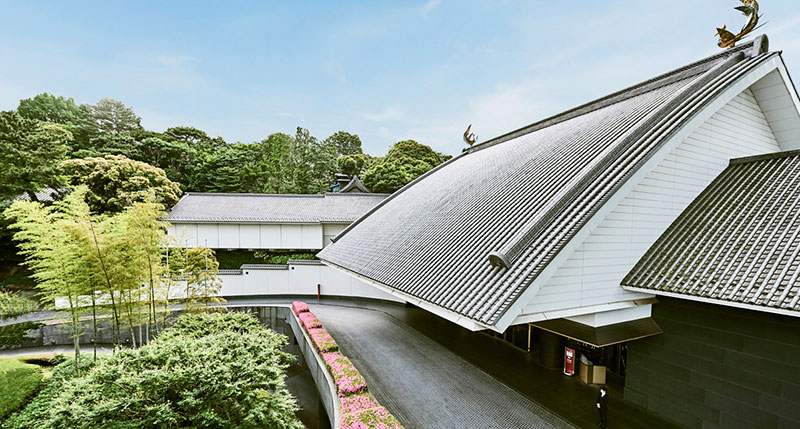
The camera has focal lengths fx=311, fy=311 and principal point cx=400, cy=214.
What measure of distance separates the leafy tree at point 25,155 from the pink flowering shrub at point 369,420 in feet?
74.2

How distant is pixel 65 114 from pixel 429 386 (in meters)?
49.4

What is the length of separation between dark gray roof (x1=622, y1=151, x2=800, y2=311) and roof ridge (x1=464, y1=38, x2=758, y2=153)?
8.77 feet

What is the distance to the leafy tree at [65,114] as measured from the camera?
31734 mm

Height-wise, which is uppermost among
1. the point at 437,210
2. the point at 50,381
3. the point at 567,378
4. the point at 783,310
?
the point at 437,210

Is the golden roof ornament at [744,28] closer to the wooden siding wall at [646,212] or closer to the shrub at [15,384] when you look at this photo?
the wooden siding wall at [646,212]

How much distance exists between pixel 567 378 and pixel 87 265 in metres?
13.9

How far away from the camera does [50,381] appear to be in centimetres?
1000

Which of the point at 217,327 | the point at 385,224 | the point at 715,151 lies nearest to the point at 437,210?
the point at 385,224

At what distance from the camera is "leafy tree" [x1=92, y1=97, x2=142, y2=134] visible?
39.9 metres

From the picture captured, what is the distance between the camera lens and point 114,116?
40906 millimetres

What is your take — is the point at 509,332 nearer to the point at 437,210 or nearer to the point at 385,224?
the point at 437,210

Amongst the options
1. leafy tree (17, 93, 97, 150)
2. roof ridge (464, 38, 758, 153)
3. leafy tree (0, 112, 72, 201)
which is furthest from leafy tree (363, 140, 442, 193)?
leafy tree (17, 93, 97, 150)

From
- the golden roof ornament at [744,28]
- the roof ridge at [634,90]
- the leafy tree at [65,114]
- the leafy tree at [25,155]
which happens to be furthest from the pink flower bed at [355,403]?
the leafy tree at [65,114]

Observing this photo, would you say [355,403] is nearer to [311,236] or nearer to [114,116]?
[311,236]
